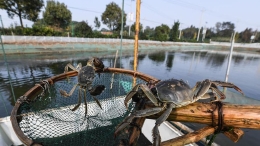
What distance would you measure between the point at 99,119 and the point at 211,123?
2384mm

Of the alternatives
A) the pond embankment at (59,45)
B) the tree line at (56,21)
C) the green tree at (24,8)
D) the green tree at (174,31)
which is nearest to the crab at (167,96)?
the pond embankment at (59,45)

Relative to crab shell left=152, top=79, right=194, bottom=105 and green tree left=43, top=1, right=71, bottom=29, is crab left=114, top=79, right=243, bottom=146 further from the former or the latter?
green tree left=43, top=1, right=71, bottom=29

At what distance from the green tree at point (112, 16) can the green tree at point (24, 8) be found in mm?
14110

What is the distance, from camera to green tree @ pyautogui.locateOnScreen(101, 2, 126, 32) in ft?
109

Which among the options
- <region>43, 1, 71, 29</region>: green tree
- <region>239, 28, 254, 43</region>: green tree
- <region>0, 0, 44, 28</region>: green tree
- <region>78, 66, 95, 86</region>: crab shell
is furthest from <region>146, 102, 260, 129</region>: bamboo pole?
<region>239, 28, 254, 43</region>: green tree

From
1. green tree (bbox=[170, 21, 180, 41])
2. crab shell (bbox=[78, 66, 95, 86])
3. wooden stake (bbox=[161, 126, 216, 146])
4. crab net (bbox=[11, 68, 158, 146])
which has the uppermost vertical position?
green tree (bbox=[170, 21, 180, 41])

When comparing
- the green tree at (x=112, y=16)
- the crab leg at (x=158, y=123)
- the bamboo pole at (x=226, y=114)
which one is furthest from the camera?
the green tree at (x=112, y=16)

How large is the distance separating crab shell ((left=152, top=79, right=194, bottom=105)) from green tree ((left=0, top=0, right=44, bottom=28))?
26424 mm

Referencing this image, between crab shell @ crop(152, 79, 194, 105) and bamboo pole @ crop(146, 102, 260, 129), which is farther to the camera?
crab shell @ crop(152, 79, 194, 105)

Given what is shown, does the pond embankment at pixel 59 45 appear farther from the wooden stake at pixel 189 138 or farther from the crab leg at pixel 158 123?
the wooden stake at pixel 189 138

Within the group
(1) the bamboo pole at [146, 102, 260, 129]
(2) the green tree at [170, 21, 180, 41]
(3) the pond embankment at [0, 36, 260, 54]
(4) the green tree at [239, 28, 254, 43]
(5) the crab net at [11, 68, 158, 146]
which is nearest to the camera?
(1) the bamboo pole at [146, 102, 260, 129]

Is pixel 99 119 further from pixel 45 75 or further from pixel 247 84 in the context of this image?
pixel 247 84

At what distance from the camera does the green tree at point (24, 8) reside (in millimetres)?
20205

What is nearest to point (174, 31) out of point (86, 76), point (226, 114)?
point (86, 76)
